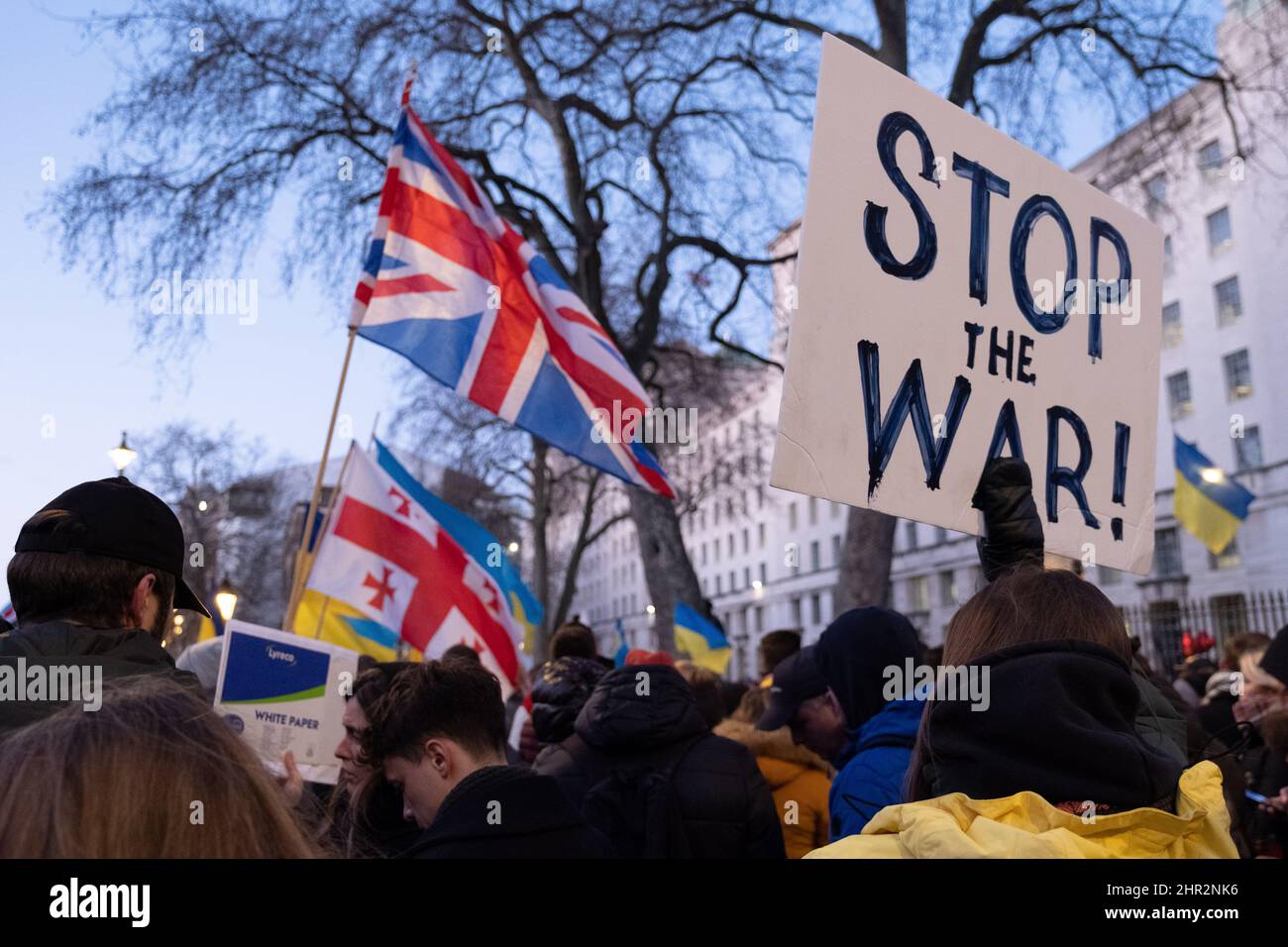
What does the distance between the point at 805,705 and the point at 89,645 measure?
254 cm

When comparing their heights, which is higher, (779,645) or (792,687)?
(779,645)

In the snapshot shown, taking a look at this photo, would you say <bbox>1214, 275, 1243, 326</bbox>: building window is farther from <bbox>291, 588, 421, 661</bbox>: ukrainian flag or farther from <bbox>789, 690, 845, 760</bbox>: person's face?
<bbox>789, 690, 845, 760</bbox>: person's face

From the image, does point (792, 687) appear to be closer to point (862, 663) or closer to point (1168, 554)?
point (862, 663)

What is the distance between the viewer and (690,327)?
1731cm

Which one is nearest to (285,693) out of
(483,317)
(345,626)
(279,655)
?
(279,655)

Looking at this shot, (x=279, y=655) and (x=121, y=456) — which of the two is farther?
(x=121, y=456)

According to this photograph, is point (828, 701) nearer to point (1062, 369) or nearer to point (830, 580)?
point (1062, 369)

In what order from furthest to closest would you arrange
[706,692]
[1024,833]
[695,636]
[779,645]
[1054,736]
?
1. [695,636]
2. [779,645]
3. [706,692]
4. [1054,736]
5. [1024,833]

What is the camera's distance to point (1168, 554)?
3909 cm

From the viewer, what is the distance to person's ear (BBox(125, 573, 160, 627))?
2.40 m

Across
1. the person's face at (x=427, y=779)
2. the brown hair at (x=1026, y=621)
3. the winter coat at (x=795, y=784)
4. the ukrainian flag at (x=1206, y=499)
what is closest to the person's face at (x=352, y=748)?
the person's face at (x=427, y=779)

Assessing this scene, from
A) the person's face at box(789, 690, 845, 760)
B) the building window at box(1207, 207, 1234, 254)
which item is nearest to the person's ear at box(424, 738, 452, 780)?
the person's face at box(789, 690, 845, 760)
